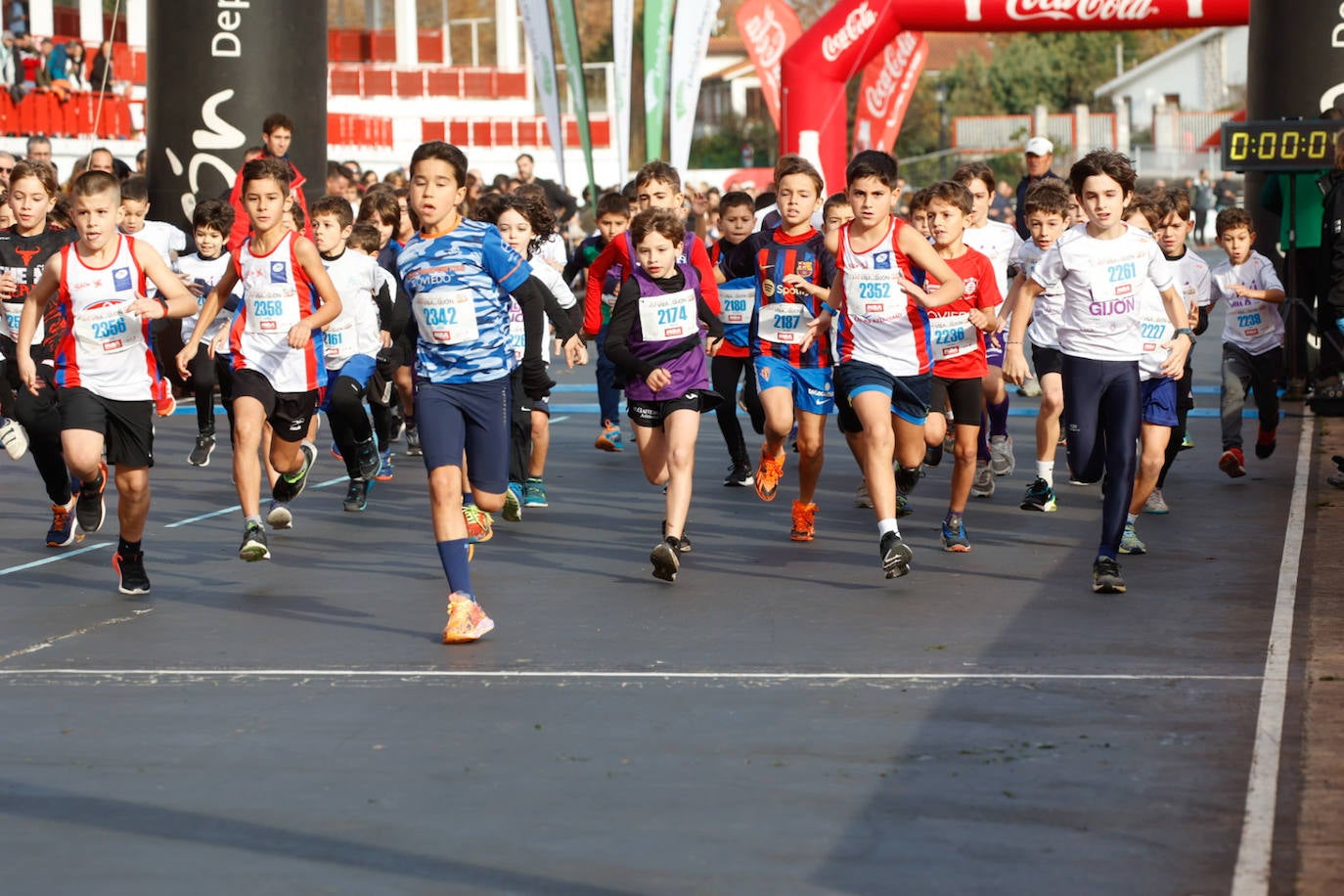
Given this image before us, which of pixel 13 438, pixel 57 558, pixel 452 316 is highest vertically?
pixel 452 316

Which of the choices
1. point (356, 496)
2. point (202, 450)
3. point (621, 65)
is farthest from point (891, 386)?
point (621, 65)

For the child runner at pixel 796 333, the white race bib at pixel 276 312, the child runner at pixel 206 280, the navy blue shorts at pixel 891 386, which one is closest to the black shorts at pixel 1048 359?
the child runner at pixel 796 333

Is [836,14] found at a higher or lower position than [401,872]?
higher

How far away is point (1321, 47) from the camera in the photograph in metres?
16.8

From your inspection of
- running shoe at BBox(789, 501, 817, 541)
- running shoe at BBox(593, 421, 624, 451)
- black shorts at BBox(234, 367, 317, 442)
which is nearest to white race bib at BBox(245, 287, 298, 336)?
black shorts at BBox(234, 367, 317, 442)

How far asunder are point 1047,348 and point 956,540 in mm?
2067

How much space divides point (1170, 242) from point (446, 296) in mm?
5339

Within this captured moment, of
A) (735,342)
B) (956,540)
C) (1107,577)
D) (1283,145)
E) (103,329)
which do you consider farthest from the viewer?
(1283,145)

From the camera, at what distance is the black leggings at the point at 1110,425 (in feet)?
27.3

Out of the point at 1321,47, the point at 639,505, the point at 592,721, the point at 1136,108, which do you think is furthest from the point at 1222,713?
the point at 1136,108

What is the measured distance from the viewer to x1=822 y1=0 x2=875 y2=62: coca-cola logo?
27.1m

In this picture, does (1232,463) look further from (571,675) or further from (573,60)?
(573,60)

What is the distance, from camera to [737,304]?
11.6 meters

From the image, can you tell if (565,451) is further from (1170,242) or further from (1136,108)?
(1136,108)
